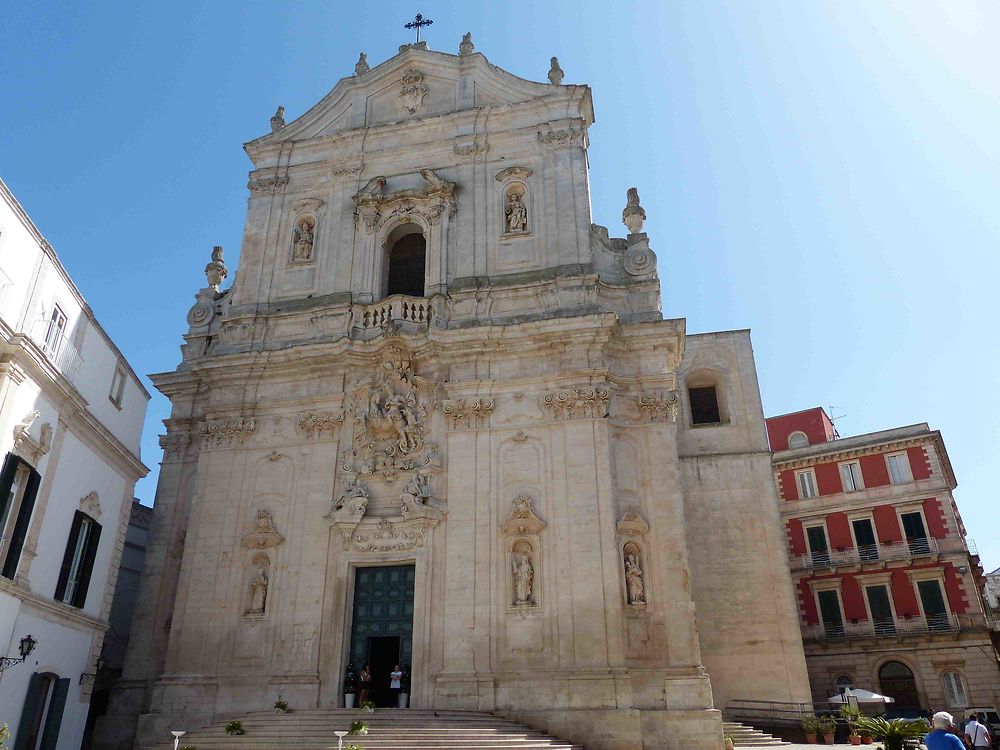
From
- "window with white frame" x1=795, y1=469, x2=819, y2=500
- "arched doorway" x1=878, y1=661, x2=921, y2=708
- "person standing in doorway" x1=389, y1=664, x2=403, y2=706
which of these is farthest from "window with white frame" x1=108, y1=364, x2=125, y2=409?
"arched doorway" x1=878, y1=661, x2=921, y2=708

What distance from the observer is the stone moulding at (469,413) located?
1880cm

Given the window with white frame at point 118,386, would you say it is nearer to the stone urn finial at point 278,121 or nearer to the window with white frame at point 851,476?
the stone urn finial at point 278,121

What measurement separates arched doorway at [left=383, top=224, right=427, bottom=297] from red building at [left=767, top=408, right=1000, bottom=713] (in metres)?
20.3

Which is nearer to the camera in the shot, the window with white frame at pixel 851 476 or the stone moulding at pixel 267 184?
the stone moulding at pixel 267 184

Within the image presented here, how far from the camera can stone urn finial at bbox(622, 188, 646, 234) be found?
21.4 m

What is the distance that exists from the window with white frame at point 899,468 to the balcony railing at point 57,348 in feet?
97.0

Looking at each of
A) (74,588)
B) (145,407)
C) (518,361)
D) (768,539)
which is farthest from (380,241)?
(768,539)

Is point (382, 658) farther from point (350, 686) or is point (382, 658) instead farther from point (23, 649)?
point (23, 649)

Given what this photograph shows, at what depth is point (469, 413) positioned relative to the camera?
18875 millimetres

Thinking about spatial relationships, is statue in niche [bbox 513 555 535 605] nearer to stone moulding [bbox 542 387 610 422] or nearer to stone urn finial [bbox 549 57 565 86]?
stone moulding [bbox 542 387 610 422]

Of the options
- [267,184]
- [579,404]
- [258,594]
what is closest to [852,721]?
[579,404]

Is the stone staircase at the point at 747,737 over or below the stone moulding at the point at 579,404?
below

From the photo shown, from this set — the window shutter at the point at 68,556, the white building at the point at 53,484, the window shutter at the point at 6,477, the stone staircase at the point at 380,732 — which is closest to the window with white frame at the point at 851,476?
the stone staircase at the point at 380,732

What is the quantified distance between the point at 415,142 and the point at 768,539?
15.1m
